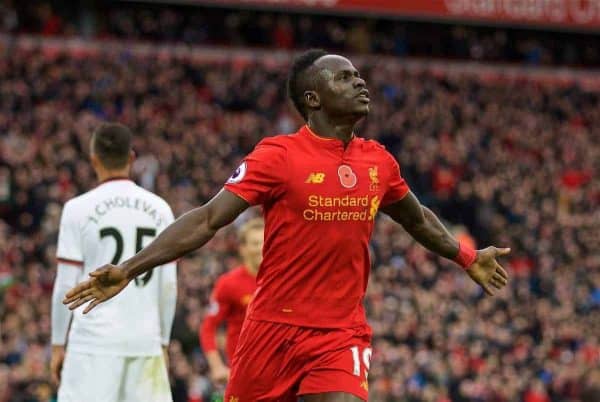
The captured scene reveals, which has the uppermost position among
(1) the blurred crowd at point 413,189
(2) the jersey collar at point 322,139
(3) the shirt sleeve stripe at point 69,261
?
(2) the jersey collar at point 322,139

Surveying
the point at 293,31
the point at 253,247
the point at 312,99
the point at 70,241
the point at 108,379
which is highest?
the point at 293,31

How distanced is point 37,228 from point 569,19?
16152 mm

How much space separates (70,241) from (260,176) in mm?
1974

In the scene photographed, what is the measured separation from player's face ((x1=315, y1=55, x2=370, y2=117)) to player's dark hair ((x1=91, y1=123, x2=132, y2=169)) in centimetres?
182

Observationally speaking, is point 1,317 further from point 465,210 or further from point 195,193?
point 465,210

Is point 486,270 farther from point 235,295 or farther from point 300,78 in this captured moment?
point 235,295

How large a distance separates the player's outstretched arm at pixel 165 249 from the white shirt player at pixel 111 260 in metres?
1.69

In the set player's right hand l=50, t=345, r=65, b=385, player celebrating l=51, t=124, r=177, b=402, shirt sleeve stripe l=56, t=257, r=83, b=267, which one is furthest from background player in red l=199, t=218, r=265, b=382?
shirt sleeve stripe l=56, t=257, r=83, b=267

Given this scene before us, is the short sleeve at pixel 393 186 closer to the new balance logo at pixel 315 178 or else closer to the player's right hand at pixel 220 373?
the new balance logo at pixel 315 178

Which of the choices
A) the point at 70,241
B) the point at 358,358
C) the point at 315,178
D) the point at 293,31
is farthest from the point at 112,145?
the point at 293,31

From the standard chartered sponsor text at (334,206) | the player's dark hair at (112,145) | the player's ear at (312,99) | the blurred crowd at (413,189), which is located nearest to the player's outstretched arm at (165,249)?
the standard chartered sponsor text at (334,206)

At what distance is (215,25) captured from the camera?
29.8m

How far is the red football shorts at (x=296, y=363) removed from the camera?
5.56 metres

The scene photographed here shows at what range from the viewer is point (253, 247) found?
894 cm
